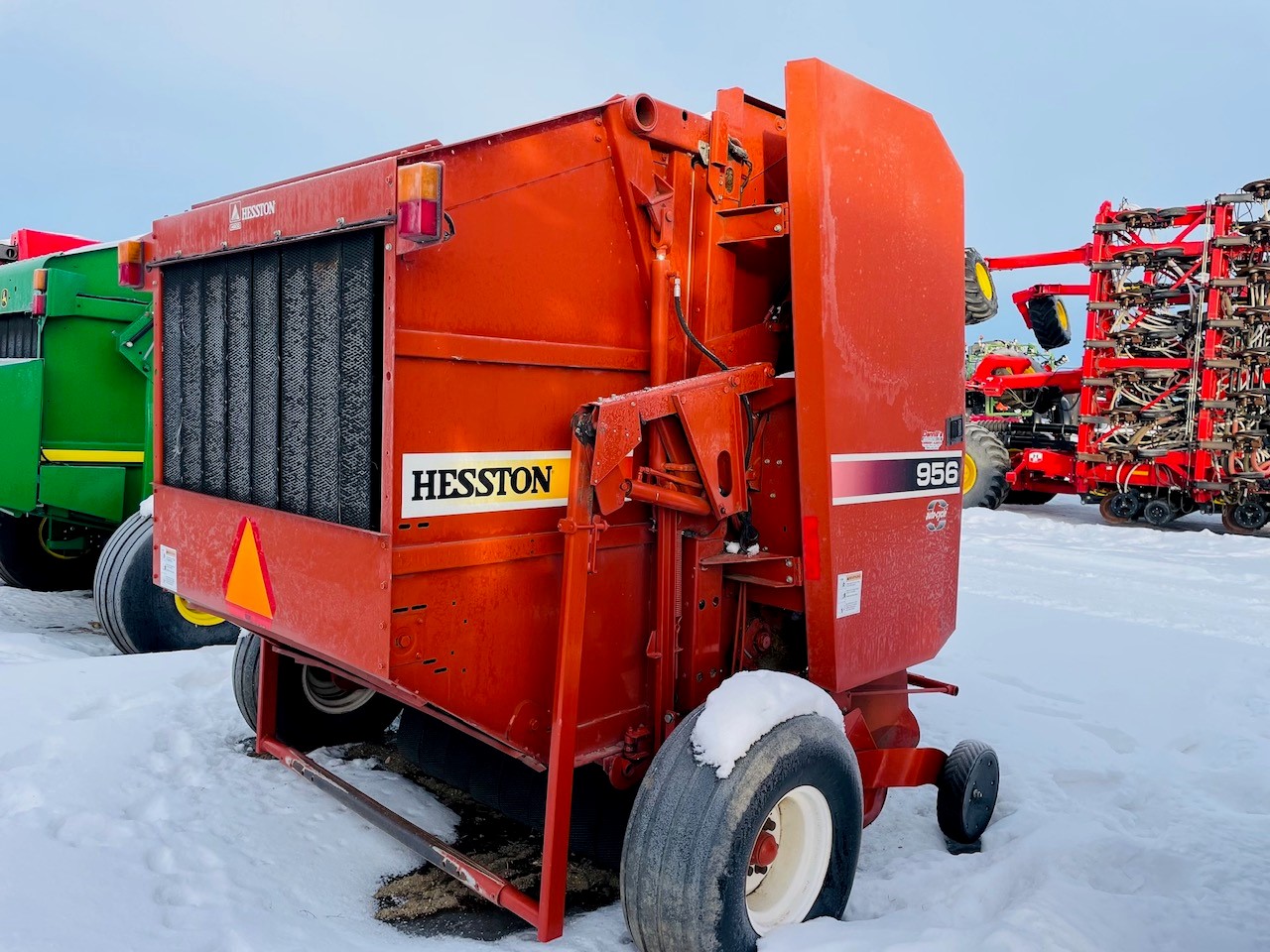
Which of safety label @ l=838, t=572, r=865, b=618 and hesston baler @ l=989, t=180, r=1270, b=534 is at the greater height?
hesston baler @ l=989, t=180, r=1270, b=534

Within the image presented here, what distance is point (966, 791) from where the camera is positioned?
359 cm

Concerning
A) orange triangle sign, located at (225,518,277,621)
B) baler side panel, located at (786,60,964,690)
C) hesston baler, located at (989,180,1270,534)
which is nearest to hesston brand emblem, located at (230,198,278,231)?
orange triangle sign, located at (225,518,277,621)

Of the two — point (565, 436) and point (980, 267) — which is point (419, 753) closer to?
point (565, 436)

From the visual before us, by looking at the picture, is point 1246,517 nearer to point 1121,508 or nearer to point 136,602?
point 1121,508

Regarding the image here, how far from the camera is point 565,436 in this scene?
9.46 ft

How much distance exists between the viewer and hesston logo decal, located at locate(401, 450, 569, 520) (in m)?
2.55

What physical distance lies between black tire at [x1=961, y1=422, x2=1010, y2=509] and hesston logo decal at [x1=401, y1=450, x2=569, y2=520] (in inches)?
435

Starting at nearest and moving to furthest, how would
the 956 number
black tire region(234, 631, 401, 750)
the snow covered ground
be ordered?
1. the snow covered ground
2. the 956 number
3. black tire region(234, 631, 401, 750)

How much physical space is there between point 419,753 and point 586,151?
2401 millimetres

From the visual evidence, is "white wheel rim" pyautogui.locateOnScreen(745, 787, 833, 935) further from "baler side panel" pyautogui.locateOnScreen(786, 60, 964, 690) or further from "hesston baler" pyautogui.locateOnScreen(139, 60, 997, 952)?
"baler side panel" pyautogui.locateOnScreen(786, 60, 964, 690)

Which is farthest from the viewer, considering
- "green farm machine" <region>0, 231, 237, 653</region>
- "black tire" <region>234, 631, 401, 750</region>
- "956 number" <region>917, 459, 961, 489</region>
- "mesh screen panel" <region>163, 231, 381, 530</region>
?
"green farm machine" <region>0, 231, 237, 653</region>

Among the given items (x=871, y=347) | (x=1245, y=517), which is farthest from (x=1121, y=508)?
(x=871, y=347)

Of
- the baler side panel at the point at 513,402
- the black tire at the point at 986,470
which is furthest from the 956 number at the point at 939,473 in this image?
the black tire at the point at 986,470

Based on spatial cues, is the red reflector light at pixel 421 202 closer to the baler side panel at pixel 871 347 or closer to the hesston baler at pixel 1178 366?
the baler side panel at pixel 871 347
